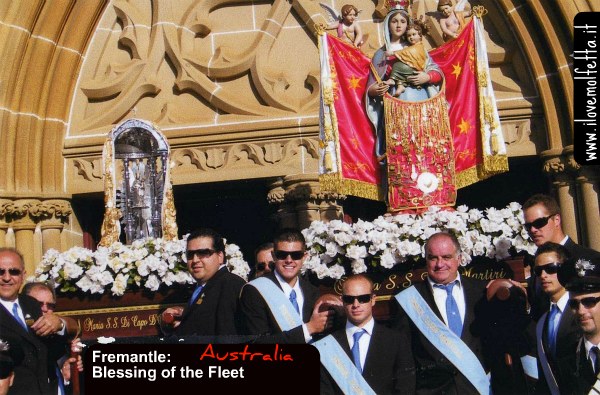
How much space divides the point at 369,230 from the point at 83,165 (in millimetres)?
5282

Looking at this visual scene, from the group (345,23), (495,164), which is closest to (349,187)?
(495,164)

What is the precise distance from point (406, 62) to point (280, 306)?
2.88 metres

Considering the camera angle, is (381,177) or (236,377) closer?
(236,377)

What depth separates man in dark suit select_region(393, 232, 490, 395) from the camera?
20.0 ft

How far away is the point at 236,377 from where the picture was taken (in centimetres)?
607

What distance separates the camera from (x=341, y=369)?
6078 mm

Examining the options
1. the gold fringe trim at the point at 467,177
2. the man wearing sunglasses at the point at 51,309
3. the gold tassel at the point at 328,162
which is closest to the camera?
the man wearing sunglasses at the point at 51,309

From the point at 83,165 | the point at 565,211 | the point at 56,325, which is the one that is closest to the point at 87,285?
the point at 56,325

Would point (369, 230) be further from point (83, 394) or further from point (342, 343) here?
point (83, 394)

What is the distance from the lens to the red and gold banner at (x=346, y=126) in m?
8.77

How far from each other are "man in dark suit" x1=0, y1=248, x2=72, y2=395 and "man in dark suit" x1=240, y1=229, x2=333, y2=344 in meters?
1.20

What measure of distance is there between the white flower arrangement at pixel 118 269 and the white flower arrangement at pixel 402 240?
1159mm

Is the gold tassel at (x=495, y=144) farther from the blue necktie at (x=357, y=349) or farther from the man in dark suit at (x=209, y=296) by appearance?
the blue necktie at (x=357, y=349)
